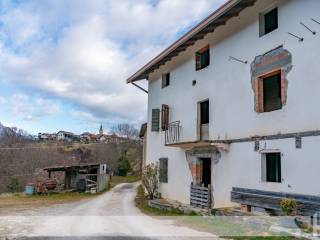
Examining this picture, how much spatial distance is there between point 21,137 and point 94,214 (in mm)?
41712

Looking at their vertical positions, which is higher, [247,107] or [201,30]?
[201,30]

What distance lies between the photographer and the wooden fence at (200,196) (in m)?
14.3

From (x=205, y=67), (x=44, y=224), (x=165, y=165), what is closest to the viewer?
(x=44, y=224)

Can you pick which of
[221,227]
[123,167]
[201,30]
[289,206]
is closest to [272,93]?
[289,206]

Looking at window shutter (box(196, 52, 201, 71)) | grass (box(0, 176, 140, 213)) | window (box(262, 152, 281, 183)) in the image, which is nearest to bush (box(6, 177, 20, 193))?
grass (box(0, 176, 140, 213))

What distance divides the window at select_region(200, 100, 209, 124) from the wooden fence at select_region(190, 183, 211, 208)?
9.80 feet

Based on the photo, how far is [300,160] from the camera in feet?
32.9

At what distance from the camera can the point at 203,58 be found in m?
16.1

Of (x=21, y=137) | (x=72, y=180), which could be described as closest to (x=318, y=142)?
(x=72, y=180)

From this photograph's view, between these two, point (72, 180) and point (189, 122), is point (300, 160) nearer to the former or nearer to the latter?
point (189, 122)

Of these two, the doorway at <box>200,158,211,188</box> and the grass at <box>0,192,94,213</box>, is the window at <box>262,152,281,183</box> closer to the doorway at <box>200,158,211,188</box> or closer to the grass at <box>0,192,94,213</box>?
the doorway at <box>200,158,211,188</box>

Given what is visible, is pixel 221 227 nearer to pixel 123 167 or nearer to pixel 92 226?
pixel 92 226

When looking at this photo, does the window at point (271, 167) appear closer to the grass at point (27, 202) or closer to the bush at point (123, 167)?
the grass at point (27, 202)

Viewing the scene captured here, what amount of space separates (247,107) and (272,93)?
1080 mm
